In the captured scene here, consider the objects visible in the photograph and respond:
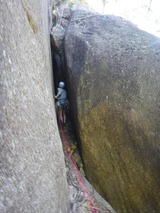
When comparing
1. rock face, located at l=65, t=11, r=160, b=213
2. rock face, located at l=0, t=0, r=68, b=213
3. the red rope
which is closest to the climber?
the red rope

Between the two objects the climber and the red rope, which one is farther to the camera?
the climber

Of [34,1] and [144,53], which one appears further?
[144,53]

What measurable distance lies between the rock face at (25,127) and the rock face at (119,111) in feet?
5.31

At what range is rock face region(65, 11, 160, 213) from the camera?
16.9ft

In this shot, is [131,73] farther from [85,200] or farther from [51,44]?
[85,200]

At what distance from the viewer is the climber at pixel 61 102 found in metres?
6.07

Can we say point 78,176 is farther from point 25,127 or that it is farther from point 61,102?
point 25,127

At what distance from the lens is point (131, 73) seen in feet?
17.5

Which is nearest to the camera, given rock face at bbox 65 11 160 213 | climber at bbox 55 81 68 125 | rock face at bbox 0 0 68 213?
rock face at bbox 0 0 68 213

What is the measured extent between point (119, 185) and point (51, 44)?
3533mm

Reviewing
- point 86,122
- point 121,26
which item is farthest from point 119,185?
point 121,26

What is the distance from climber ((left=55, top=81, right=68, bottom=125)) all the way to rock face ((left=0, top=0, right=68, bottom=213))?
2002 mm

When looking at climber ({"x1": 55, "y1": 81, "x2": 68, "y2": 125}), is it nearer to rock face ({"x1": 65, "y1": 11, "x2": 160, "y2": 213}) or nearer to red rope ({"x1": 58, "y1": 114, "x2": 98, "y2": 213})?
red rope ({"x1": 58, "y1": 114, "x2": 98, "y2": 213})

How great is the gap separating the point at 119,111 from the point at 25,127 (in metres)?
2.68
